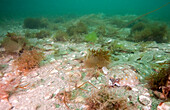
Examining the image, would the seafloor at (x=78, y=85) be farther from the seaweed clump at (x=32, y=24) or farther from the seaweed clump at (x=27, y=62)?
the seaweed clump at (x=32, y=24)

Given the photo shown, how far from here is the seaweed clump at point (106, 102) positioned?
5.21 ft

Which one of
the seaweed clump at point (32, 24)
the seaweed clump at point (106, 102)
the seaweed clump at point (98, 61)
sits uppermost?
the seaweed clump at point (32, 24)

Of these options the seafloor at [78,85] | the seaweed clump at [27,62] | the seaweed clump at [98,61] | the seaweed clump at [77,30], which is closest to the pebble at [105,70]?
the seafloor at [78,85]

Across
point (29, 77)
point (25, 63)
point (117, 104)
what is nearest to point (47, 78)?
point (29, 77)

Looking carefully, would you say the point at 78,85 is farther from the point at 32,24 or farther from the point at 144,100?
the point at 32,24

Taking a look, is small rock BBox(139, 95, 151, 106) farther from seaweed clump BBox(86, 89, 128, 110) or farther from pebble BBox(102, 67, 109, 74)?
pebble BBox(102, 67, 109, 74)

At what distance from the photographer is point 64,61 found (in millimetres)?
3482

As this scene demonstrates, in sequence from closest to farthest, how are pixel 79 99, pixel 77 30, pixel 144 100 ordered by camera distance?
pixel 144 100, pixel 79 99, pixel 77 30

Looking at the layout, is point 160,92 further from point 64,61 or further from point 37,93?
point 64,61

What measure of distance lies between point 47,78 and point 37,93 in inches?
21.6

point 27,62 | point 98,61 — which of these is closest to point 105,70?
point 98,61

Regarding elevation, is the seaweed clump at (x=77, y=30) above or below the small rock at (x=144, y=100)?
above

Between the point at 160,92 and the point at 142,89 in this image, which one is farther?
the point at 142,89

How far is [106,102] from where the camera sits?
5.18 ft
